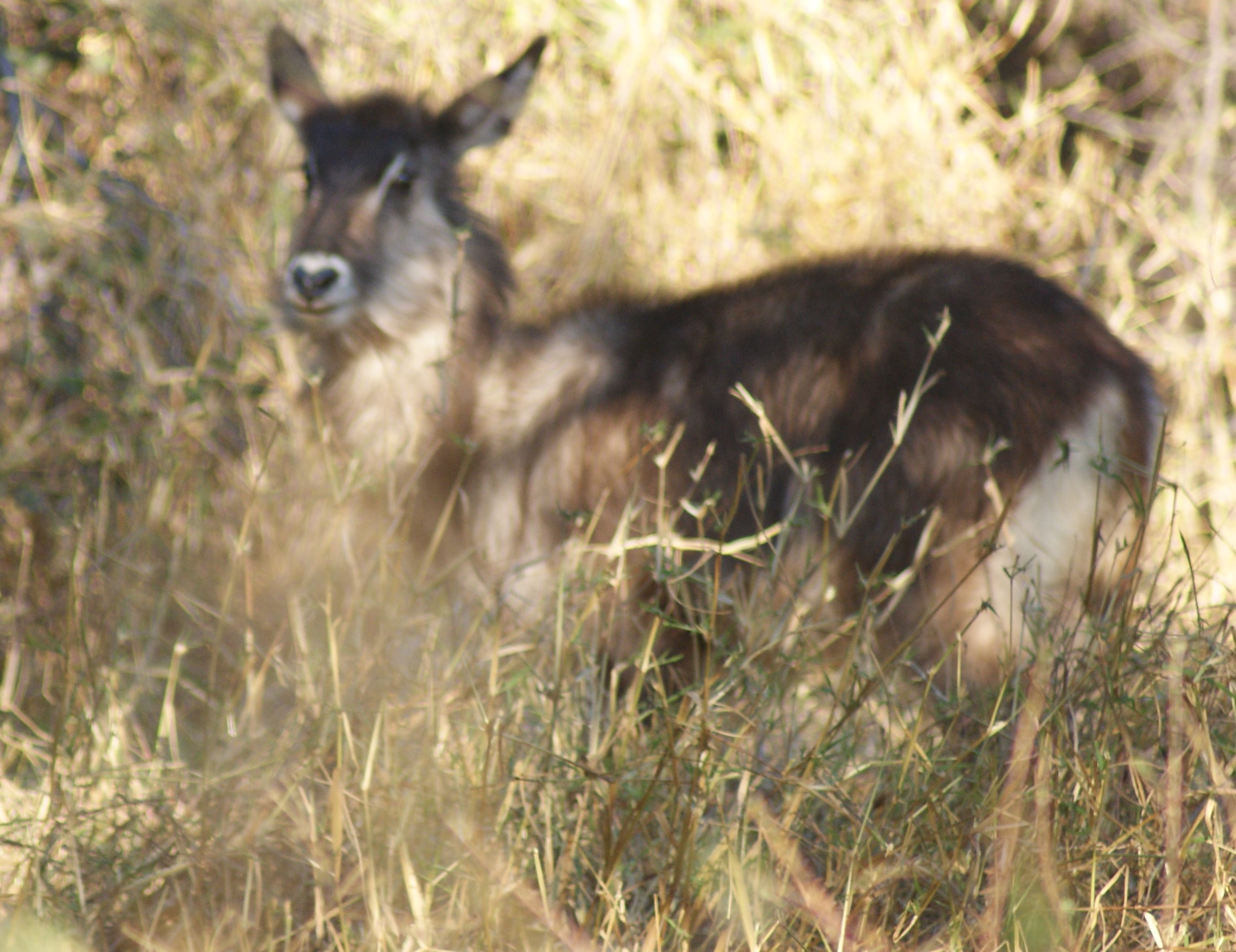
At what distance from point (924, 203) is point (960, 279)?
1733 millimetres

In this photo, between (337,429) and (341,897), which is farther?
(337,429)

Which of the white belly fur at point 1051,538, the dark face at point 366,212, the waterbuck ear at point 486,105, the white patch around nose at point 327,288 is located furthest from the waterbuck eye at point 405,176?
the white belly fur at point 1051,538

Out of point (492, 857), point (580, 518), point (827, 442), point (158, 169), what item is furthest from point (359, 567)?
point (158, 169)

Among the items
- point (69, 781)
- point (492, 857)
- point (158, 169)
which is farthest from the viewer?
point (158, 169)

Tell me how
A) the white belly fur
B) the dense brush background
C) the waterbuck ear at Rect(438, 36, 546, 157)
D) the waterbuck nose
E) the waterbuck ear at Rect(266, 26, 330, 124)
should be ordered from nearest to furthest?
1. the dense brush background
2. the white belly fur
3. the waterbuck nose
4. the waterbuck ear at Rect(438, 36, 546, 157)
5. the waterbuck ear at Rect(266, 26, 330, 124)

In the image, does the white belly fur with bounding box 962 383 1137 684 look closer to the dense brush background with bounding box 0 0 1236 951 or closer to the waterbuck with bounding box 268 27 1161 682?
the waterbuck with bounding box 268 27 1161 682

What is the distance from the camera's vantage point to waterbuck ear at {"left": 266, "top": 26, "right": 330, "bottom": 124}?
384 cm

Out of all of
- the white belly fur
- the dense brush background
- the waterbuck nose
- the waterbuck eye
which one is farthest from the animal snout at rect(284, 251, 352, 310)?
the white belly fur

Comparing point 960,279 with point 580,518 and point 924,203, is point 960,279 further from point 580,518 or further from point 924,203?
point 924,203

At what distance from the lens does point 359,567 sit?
2.80 metres

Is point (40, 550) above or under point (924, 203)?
under

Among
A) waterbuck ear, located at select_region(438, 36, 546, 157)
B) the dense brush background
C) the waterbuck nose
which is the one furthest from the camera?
waterbuck ear, located at select_region(438, 36, 546, 157)

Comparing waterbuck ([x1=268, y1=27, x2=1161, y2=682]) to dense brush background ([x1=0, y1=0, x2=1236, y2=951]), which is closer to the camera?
dense brush background ([x1=0, y1=0, x2=1236, y2=951])

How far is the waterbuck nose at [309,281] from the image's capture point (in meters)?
3.34
